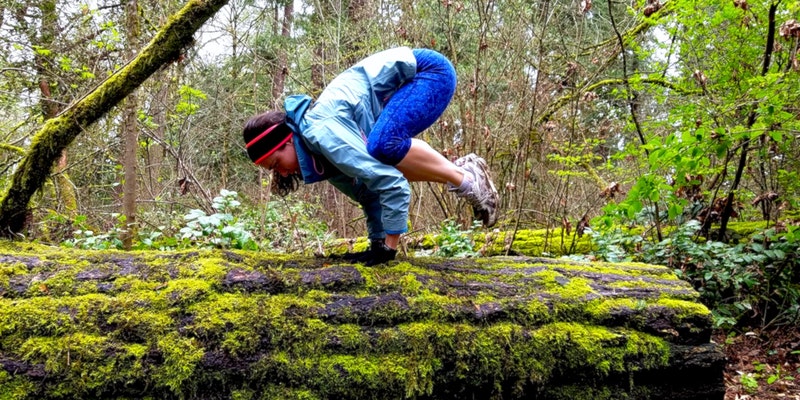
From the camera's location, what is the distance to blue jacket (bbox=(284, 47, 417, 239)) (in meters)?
2.16

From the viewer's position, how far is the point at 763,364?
341 centimetres

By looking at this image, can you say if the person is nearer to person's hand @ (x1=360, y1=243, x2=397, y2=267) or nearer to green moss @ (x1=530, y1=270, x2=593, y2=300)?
person's hand @ (x1=360, y1=243, x2=397, y2=267)

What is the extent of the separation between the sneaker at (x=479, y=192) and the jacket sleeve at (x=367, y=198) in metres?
0.50

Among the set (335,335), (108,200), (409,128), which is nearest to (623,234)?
(409,128)

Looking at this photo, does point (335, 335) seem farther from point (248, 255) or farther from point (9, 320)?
point (9, 320)

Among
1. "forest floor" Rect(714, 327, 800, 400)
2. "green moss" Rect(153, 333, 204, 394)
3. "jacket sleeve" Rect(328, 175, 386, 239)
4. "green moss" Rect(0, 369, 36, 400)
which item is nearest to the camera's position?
"green moss" Rect(0, 369, 36, 400)

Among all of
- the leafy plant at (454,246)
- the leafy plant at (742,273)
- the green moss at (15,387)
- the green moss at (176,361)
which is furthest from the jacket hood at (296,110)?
the leafy plant at (742,273)

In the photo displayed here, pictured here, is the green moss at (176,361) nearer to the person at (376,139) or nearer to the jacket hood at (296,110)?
the person at (376,139)

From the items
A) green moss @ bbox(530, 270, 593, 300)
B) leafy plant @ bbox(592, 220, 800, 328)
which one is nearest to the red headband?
green moss @ bbox(530, 270, 593, 300)

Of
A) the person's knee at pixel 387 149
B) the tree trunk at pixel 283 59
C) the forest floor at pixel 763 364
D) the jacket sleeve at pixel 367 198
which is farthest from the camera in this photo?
the tree trunk at pixel 283 59

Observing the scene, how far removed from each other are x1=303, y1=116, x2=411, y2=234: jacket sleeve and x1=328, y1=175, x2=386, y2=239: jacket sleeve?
1.54 ft

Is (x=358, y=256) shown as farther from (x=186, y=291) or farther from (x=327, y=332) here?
(x=186, y=291)

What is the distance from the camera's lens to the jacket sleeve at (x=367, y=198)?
2732mm

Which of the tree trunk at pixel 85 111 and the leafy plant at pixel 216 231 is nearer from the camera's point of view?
the tree trunk at pixel 85 111
